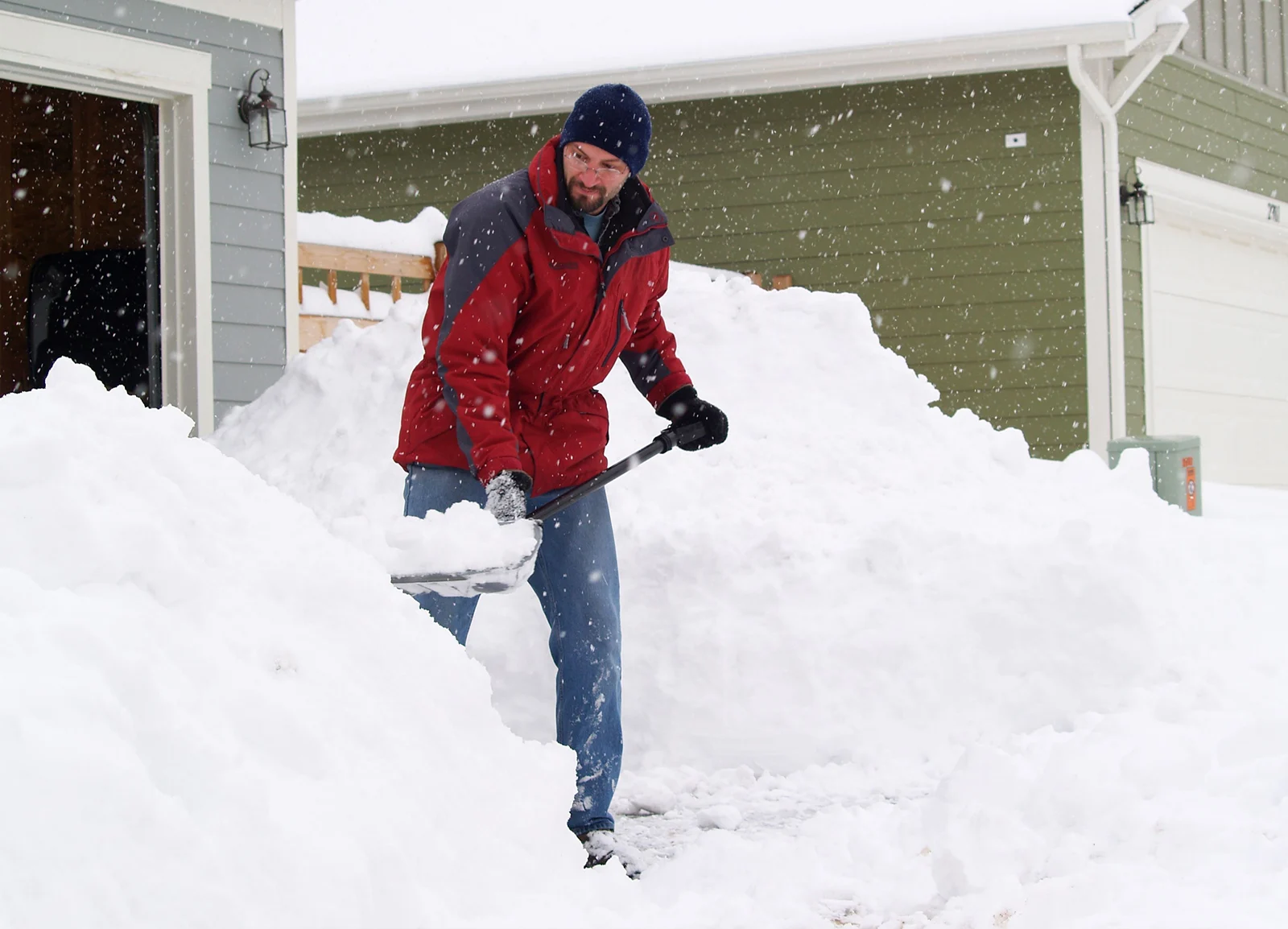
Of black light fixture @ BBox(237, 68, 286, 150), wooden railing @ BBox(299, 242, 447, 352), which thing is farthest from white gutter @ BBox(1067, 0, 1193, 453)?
black light fixture @ BBox(237, 68, 286, 150)

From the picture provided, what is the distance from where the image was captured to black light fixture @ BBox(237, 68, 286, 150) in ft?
21.1

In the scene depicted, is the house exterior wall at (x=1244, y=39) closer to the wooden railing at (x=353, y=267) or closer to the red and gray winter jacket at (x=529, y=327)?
the wooden railing at (x=353, y=267)

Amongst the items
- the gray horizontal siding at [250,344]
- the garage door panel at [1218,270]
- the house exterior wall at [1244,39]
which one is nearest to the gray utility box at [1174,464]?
the garage door panel at [1218,270]

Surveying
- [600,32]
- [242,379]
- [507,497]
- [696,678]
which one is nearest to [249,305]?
[242,379]

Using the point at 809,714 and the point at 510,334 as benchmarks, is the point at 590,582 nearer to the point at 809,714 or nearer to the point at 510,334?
the point at 510,334

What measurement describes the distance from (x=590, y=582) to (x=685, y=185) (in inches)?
297

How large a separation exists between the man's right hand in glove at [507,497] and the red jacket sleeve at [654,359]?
855mm

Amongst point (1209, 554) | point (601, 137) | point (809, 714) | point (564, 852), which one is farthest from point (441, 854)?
point (1209, 554)

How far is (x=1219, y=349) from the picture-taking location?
36.7ft

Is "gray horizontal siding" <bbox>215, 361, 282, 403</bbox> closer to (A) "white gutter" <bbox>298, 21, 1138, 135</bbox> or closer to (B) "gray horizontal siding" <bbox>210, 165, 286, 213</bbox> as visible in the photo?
(B) "gray horizontal siding" <bbox>210, 165, 286, 213</bbox>

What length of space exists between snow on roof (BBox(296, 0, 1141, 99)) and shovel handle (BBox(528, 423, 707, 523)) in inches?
259

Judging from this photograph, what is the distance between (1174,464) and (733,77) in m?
Answer: 4.18

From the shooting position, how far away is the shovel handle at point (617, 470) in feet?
9.89

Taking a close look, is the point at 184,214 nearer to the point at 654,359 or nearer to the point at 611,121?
the point at 654,359
